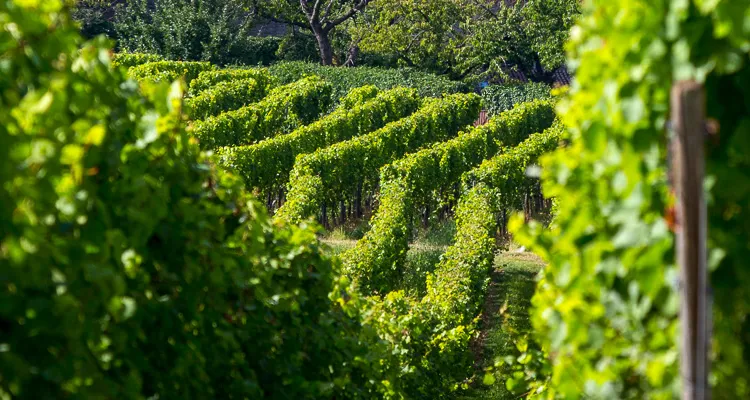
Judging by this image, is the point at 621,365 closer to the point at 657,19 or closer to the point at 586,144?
the point at 586,144

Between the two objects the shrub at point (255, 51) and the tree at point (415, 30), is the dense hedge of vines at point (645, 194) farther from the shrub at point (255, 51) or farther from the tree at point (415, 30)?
the tree at point (415, 30)

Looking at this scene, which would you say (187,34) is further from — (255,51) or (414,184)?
(414,184)

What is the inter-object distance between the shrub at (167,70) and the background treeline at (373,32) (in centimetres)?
742

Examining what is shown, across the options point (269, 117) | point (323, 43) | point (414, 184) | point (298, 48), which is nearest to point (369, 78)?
point (323, 43)

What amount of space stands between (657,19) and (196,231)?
63.1 inches

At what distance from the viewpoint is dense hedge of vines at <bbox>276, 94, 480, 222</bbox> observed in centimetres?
1659

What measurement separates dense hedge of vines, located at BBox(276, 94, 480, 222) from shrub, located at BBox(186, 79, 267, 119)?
533 centimetres

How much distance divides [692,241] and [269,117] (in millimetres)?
22801

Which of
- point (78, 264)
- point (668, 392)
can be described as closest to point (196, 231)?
point (78, 264)

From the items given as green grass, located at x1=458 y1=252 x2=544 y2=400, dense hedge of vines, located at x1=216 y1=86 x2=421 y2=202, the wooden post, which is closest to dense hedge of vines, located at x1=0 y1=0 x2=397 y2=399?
A: the wooden post

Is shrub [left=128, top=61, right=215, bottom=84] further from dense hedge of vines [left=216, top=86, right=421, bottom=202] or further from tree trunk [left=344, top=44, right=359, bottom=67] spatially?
tree trunk [left=344, top=44, right=359, bottom=67]

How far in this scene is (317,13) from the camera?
131 ft

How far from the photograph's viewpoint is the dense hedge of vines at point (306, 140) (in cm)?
1905

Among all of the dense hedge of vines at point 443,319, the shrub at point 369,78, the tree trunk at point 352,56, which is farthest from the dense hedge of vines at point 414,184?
the tree trunk at point 352,56
